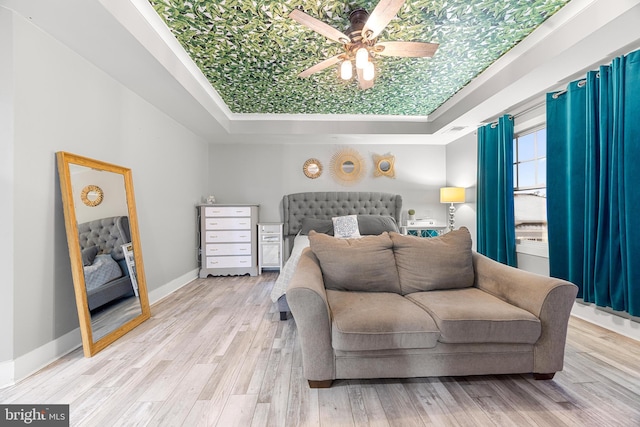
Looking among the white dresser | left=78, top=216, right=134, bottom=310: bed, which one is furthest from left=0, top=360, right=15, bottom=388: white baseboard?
the white dresser

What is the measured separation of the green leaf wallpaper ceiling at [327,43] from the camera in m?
2.16

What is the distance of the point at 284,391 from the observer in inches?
66.0

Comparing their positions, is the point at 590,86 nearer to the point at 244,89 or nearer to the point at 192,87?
the point at 244,89

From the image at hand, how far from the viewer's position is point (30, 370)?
1.87 metres

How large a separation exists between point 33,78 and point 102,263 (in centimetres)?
141

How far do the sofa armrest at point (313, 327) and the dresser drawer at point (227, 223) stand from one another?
10.3 ft

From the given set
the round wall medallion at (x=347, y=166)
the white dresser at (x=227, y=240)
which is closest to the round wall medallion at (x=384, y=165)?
the round wall medallion at (x=347, y=166)

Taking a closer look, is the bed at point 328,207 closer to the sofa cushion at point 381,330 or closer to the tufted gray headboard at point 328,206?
the tufted gray headboard at point 328,206

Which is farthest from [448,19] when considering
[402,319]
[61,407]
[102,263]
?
[61,407]

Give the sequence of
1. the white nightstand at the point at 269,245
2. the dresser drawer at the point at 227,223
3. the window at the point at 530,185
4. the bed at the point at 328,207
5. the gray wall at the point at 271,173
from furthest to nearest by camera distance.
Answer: the gray wall at the point at 271,173 < the bed at the point at 328,207 < the white nightstand at the point at 269,245 < the dresser drawer at the point at 227,223 < the window at the point at 530,185

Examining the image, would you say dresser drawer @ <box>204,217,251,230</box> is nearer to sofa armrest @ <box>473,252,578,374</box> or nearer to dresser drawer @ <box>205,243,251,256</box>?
dresser drawer @ <box>205,243,251,256</box>

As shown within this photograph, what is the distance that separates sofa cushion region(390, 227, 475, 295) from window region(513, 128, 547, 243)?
1866 mm

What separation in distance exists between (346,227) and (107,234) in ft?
9.24

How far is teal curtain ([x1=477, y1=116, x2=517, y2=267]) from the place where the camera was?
3.57 metres
